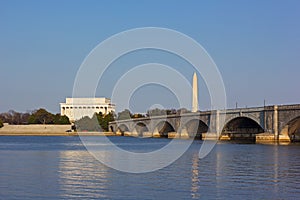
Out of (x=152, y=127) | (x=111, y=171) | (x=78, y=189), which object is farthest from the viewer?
(x=152, y=127)

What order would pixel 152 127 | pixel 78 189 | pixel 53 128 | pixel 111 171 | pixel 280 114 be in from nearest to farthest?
pixel 78 189, pixel 111 171, pixel 280 114, pixel 152 127, pixel 53 128

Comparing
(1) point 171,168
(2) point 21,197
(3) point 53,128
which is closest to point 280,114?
(1) point 171,168

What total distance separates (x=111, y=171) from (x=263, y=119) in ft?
172

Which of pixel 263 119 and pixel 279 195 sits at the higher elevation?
pixel 263 119

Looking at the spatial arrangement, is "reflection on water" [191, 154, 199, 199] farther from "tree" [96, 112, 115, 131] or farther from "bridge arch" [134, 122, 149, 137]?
"tree" [96, 112, 115, 131]

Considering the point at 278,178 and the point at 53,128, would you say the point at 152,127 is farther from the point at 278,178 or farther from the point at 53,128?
the point at 278,178

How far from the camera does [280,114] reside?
81.7 meters

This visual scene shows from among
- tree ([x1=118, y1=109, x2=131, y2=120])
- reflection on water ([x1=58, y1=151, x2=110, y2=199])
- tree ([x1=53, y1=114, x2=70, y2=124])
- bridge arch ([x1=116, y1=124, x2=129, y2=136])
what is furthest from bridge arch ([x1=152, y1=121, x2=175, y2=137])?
reflection on water ([x1=58, y1=151, x2=110, y2=199])

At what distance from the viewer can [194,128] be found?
122 m

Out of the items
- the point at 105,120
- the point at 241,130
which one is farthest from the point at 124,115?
the point at 241,130

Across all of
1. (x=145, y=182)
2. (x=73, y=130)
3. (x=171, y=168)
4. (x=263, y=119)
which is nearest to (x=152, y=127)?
(x=73, y=130)

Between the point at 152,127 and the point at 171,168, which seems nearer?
the point at 171,168

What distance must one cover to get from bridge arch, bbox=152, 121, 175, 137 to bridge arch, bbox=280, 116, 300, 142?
51.6 m

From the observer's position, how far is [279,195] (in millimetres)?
26859
